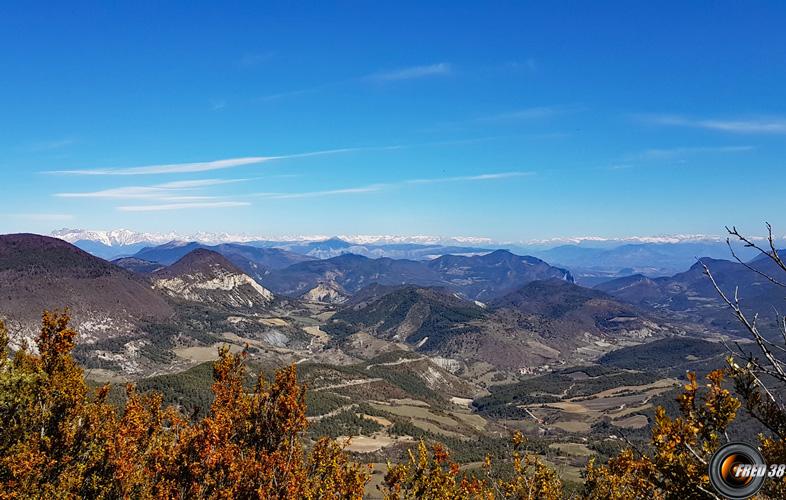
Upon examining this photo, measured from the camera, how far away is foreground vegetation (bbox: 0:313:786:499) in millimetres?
10086

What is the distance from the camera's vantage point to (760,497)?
459 inches

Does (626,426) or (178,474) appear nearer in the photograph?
(178,474)

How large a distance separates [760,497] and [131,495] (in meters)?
21.8

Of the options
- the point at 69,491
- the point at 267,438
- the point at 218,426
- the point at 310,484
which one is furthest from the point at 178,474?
the point at 69,491

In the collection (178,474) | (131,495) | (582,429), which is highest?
(178,474)

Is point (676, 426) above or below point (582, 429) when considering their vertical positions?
above

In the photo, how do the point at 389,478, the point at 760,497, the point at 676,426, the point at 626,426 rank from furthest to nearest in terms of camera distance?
1. the point at 626,426
2. the point at 389,478
3. the point at 760,497
4. the point at 676,426

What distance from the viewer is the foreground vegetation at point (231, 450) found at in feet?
33.1

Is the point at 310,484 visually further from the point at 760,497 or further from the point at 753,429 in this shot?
the point at 753,429

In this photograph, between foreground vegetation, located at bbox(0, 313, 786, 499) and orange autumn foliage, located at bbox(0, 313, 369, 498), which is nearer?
foreground vegetation, located at bbox(0, 313, 786, 499)

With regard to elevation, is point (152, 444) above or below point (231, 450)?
below

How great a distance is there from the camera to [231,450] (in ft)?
49.8

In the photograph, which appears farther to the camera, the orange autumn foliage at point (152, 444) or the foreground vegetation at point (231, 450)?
the orange autumn foliage at point (152, 444)

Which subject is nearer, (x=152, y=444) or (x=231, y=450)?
(x=231, y=450)
